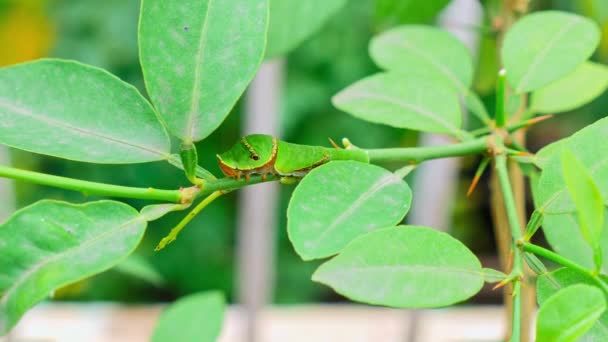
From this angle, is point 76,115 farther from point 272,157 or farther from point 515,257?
point 515,257

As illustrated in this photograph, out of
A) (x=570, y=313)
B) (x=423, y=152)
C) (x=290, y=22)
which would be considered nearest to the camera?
(x=570, y=313)

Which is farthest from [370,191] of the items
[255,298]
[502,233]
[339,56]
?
[339,56]

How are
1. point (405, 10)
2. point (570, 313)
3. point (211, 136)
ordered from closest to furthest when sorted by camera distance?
point (570, 313) < point (405, 10) < point (211, 136)

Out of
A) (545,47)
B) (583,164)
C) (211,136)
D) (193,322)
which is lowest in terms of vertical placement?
(193,322)

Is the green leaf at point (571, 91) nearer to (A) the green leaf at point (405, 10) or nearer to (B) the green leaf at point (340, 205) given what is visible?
(A) the green leaf at point (405, 10)

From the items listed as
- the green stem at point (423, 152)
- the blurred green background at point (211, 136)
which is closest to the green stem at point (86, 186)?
the green stem at point (423, 152)

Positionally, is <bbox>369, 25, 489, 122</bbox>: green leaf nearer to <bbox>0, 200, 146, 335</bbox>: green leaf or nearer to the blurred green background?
<bbox>0, 200, 146, 335</bbox>: green leaf

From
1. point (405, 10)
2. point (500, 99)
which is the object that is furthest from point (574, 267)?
point (405, 10)
